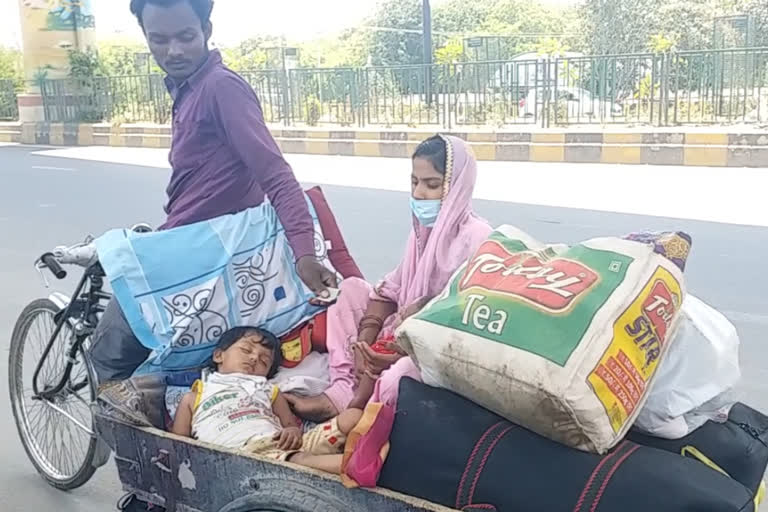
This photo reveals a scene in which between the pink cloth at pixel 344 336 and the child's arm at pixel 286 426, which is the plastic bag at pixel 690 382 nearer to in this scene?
the child's arm at pixel 286 426

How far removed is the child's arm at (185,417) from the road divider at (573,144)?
8.72 meters

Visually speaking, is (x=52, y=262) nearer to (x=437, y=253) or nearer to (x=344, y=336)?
(x=344, y=336)

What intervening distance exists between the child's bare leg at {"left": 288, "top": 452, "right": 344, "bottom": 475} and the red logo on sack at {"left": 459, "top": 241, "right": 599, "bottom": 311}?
1.60ft

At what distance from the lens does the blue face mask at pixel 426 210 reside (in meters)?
2.64

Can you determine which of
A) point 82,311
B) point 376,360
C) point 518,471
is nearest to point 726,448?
point 518,471

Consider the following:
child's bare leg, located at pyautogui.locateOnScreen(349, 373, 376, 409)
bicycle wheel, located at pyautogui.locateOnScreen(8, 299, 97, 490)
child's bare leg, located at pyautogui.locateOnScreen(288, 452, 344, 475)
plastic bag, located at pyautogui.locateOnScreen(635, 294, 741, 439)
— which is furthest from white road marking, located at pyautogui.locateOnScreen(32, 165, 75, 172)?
plastic bag, located at pyautogui.locateOnScreen(635, 294, 741, 439)

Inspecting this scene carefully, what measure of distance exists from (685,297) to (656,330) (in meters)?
0.22

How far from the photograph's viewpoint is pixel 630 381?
1729mm

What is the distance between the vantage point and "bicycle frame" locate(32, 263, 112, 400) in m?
3.03

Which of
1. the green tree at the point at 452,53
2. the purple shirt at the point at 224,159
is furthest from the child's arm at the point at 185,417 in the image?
the green tree at the point at 452,53

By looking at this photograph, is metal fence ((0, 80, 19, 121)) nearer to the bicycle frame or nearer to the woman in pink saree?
the bicycle frame

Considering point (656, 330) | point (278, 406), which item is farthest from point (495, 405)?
point (278, 406)

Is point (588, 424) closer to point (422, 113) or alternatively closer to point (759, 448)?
point (759, 448)

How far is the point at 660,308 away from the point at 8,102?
20071mm
